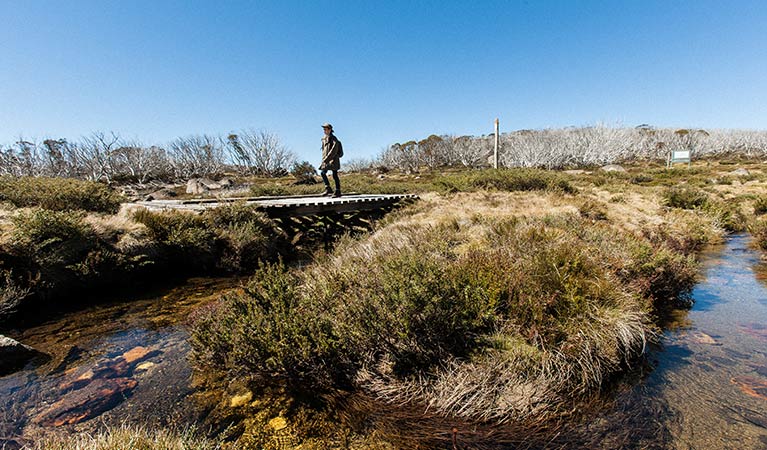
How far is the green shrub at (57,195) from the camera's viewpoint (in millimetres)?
7812

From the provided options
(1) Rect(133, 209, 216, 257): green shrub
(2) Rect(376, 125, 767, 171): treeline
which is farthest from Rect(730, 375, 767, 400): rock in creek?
(2) Rect(376, 125, 767, 171): treeline

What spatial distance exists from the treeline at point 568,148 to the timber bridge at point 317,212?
47.0 metres

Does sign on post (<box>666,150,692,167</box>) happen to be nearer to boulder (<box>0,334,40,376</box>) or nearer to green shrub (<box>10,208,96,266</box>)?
green shrub (<box>10,208,96,266</box>)

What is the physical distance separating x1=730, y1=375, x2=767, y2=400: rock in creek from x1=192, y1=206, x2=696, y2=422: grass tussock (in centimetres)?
77

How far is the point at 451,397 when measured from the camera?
9.28ft

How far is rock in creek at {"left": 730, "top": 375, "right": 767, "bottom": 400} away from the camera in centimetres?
300

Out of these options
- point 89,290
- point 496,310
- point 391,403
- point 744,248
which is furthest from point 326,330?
point 744,248

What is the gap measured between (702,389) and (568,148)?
60.4 metres

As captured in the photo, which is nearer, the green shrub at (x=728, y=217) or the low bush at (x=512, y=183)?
the green shrub at (x=728, y=217)

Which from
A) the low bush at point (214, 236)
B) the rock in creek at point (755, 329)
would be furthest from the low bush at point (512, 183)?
the rock in creek at point (755, 329)

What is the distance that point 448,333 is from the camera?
3.23 meters

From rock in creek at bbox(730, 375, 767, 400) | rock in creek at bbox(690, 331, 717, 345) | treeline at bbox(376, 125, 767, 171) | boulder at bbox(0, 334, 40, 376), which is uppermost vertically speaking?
treeline at bbox(376, 125, 767, 171)

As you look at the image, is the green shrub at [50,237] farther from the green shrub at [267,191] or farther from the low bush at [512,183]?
the low bush at [512,183]

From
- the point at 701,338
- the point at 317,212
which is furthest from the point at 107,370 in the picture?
the point at 701,338
